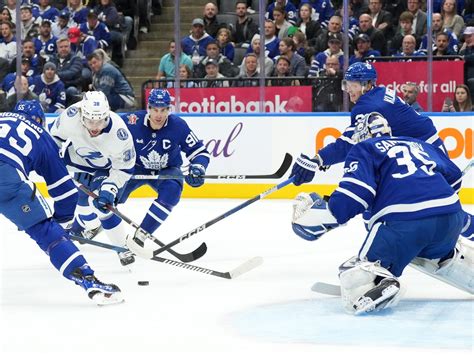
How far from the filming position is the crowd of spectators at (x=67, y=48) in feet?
28.8

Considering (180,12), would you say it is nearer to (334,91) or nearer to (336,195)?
(334,91)

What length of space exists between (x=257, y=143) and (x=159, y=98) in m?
2.89

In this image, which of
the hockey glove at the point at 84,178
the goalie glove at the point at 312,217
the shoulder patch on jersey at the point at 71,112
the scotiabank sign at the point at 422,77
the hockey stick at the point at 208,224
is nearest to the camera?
the goalie glove at the point at 312,217

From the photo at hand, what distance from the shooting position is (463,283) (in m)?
4.38

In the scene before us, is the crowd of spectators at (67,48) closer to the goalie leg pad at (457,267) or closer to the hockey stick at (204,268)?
the hockey stick at (204,268)

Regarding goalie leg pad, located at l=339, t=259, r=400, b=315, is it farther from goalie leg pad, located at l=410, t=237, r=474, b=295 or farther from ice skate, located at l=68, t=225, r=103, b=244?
ice skate, located at l=68, t=225, r=103, b=244

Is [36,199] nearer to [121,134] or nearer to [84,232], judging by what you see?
[121,134]

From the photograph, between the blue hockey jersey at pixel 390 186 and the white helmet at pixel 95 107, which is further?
the white helmet at pixel 95 107

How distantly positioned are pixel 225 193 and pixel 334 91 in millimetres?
1163

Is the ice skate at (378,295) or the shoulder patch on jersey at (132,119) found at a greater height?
the shoulder patch on jersey at (132,119)

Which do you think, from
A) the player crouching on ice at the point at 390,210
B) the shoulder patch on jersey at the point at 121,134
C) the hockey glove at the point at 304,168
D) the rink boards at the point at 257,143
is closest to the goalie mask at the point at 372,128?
the player crouching on ice at the point at 390,210

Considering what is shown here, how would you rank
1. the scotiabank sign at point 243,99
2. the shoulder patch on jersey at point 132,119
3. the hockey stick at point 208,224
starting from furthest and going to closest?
the scotiabank sign at point 243,99 → the shoulder patch on jersey at point 132,119 → the hockey stick at point 208,224

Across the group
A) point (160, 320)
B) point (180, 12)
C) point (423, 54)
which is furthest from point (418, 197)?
point (180, 12)

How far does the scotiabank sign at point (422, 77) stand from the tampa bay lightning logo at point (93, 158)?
10.3 feet
